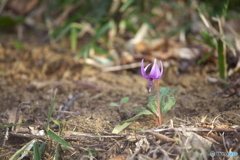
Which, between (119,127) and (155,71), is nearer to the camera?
(155,71)

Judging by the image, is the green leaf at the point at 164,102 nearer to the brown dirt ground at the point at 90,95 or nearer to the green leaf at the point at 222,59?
the brown dirt ground at the point at 90,95

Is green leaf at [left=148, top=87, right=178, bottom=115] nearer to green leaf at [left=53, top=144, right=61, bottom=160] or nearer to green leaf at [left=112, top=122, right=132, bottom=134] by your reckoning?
green leaf at [left=112, top=122, right=132, bottom=134]

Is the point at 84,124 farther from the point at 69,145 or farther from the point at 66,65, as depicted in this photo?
the point at 66,65

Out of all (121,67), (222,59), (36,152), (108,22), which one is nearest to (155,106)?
(36,152)

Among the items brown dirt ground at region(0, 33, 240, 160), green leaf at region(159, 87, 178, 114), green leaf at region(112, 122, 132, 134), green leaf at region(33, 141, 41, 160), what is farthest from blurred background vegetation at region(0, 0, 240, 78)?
green leaf at region(33, 141, 41, 160)

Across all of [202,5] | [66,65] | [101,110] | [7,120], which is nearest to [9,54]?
[66,65]

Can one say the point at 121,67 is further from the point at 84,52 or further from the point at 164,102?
the point at 164,102
